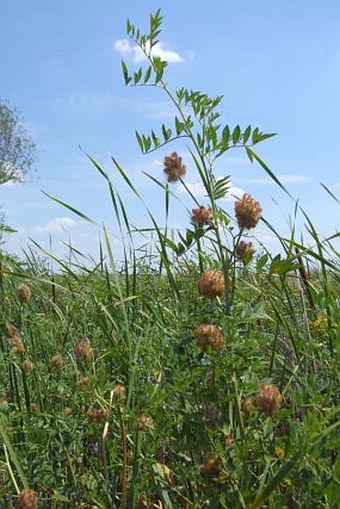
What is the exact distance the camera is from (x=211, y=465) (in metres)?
1.04

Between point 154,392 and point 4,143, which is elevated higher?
point 4,143

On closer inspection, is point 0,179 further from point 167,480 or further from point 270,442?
point 270,442

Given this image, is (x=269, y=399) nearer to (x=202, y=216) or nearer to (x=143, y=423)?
(x=143, y=423)

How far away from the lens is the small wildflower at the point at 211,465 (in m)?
1.04

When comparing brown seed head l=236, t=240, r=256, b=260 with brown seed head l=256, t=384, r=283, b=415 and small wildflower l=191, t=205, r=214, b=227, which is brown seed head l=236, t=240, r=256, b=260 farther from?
brown seed head l=256, t=384, r=283, b=415

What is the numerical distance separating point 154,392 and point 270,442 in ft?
0.74

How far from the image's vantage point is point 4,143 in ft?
99.8

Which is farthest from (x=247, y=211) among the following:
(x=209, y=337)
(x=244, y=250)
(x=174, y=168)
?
(x=174, y=168)

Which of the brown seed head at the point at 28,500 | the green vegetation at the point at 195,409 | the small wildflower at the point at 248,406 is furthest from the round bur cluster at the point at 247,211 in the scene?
the brown seed head at the point at 28,500

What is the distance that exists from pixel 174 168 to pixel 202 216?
0.22m

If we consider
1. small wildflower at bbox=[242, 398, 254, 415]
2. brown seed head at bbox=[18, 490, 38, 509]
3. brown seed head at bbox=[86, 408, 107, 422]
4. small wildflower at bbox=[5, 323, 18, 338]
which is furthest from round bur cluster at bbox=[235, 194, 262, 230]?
small wildflower at bbox=[5, 323, 18, 338]

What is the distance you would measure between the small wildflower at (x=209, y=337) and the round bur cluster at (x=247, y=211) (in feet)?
0.72

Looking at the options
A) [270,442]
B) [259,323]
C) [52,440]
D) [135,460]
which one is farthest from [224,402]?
[259,323]

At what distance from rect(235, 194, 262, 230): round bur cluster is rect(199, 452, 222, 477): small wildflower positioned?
1.15 ft
